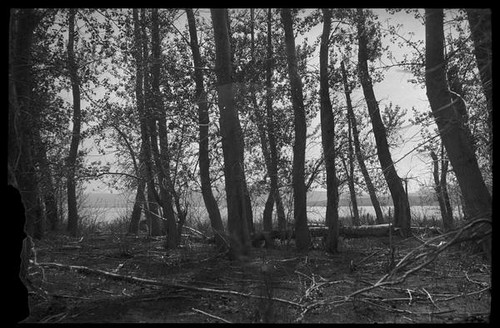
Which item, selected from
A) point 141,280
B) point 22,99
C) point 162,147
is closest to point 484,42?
point 141,280

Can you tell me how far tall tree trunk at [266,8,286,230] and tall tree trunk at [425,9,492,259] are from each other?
386 centimetres

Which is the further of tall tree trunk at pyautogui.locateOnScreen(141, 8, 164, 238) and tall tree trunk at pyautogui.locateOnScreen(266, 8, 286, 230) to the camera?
tall tree trunk at pyautogui.locateOnScreen(141, 8, 164, 238)

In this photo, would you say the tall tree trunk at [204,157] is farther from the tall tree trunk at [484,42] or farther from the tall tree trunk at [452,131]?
the tall tree trunk at [484,42]

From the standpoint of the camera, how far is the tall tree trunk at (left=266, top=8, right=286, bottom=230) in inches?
402

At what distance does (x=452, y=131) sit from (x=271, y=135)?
5.42 meters

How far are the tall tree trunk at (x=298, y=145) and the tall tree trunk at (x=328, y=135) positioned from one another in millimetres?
259

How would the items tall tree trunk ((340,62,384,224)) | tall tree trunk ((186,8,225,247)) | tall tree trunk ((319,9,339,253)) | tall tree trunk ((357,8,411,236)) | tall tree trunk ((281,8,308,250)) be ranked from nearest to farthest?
tall tree trunk ((319,9,339,253)), tall tree trunk ((186,8,225,247)), tall tree trunk ((281,8,308,250)), tall tree trunk ((357,8,411,236)), tall tree trunk ((340,62,384,224))

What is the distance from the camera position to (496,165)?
462 centimetres

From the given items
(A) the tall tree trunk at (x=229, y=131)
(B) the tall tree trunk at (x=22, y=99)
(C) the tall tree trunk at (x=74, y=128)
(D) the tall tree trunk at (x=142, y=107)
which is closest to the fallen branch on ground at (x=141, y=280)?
(B) the tall tree trunk at (x=22, y=99)

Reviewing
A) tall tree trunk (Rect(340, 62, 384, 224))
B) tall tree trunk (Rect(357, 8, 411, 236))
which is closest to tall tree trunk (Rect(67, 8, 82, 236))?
tall tree trunk (Rect(340, 62, 384, 224))

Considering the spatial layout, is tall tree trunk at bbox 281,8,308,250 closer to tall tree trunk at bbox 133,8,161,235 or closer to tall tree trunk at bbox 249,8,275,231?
tall tree trunk at bbox 249,8,275,231

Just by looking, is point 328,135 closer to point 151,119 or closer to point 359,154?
point 151,119
